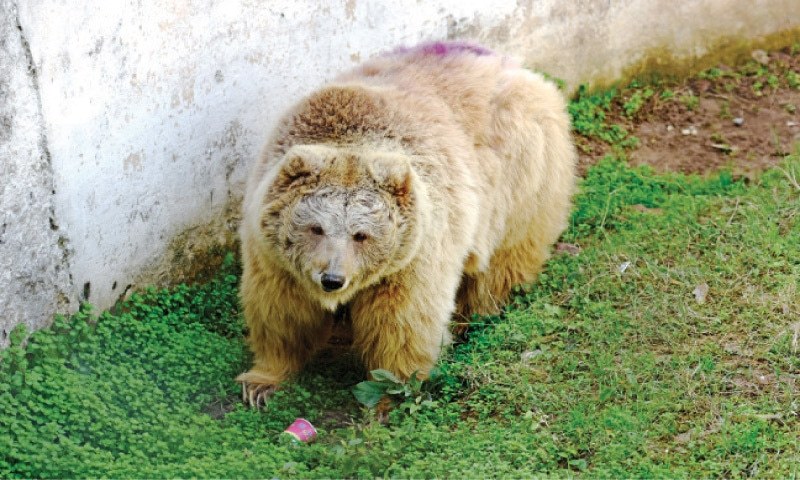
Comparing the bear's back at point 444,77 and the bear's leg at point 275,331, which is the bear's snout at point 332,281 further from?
the bear's back at point 444,77

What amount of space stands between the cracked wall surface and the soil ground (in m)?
4.39

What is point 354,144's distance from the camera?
19.2 ft

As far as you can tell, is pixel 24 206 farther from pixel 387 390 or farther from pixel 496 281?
pixel 496 281

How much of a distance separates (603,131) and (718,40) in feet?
4.82

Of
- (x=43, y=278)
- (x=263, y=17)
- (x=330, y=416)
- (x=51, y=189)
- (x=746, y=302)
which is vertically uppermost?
(x=263, y=17)

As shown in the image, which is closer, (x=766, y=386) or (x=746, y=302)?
(x=766, y=386)

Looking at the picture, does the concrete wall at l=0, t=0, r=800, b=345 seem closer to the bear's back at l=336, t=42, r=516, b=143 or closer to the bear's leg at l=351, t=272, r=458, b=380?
the bear's back at l=336, t=42, r=516, b=143

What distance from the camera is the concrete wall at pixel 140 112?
5441mm

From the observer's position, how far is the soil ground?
27.7 ft

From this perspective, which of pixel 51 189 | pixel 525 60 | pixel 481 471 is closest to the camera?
pixel 481 471

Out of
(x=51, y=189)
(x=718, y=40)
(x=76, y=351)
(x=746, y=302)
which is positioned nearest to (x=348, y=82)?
(x=51, y=189)

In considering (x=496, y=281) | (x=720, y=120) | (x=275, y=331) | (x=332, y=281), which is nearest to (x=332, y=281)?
(x=332, y=281)

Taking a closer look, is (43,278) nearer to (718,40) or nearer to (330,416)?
(330,416)

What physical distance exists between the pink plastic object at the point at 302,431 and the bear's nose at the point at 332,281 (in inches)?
32.7
